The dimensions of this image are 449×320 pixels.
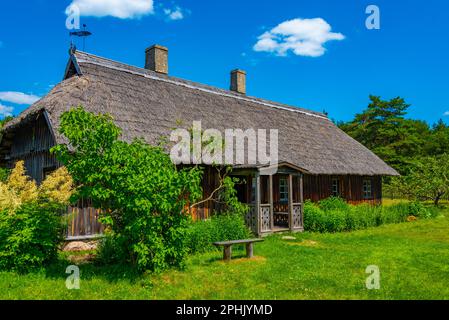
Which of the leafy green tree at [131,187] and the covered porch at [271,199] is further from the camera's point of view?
the covered porch at [271,199]

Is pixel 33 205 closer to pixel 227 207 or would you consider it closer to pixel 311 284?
pixel 311 284

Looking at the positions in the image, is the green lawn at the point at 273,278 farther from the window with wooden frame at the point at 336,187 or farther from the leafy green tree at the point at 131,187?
the window with wooden frame at the point at 336,187

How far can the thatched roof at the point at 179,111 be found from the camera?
41.5 feet

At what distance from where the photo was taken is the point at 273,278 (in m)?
7.50

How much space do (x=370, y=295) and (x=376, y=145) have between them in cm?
4075

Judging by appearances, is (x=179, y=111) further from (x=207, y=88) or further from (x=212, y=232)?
(x=212, y=232)

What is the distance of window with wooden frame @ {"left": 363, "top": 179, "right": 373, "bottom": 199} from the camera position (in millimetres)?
21688

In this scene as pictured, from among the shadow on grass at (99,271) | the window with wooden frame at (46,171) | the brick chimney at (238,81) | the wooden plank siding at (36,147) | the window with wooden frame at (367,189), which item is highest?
the brick chimney at (238,81)

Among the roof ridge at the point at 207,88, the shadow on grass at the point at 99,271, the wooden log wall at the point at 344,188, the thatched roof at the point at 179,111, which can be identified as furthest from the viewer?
the wooden log wall at the point at 344,188

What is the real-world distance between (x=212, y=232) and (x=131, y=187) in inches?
166

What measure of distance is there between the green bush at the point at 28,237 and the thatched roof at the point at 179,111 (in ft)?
9.56

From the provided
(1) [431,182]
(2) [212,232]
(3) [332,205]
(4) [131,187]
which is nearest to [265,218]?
(2) [212,232]

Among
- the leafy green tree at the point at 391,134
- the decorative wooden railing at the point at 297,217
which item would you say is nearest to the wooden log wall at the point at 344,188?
the decorative wooden railing at the point at 297,217

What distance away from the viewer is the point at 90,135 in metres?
7.14
